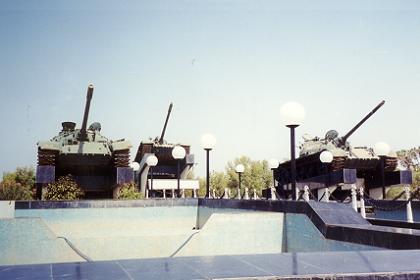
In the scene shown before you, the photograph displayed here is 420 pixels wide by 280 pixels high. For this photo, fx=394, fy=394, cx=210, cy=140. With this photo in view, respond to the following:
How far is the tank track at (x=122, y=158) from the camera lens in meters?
23.3

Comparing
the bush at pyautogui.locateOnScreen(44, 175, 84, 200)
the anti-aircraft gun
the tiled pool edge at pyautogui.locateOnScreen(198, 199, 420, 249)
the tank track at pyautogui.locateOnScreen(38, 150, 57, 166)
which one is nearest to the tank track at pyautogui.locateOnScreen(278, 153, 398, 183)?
the anti-aircraft gun

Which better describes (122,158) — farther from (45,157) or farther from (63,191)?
(63,191)

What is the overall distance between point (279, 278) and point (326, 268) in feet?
1.55

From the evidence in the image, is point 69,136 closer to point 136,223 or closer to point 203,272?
point 136,223

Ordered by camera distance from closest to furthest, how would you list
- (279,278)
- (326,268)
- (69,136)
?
1. (279,278)
2. (326,268)
3. (69,136)

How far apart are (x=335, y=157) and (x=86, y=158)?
16.0 meters

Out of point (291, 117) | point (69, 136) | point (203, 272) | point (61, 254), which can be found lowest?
point (61, 254)

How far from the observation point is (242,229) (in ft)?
24.8

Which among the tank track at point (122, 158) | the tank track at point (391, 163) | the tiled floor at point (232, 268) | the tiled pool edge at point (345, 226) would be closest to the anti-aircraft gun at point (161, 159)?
the tank track at point (122, 158)

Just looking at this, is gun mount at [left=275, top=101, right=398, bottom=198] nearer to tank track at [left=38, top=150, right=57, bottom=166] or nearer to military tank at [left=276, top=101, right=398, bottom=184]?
military tank at [left=276, top=101, right=398, bottom=184]

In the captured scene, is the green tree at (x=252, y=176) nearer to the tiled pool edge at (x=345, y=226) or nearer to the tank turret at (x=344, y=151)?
the tank turret at (x=344, y=151)

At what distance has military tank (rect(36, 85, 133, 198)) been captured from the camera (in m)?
22.2

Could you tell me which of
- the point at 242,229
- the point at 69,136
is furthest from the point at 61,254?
the point at 69,136

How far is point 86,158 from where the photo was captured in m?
25.4
